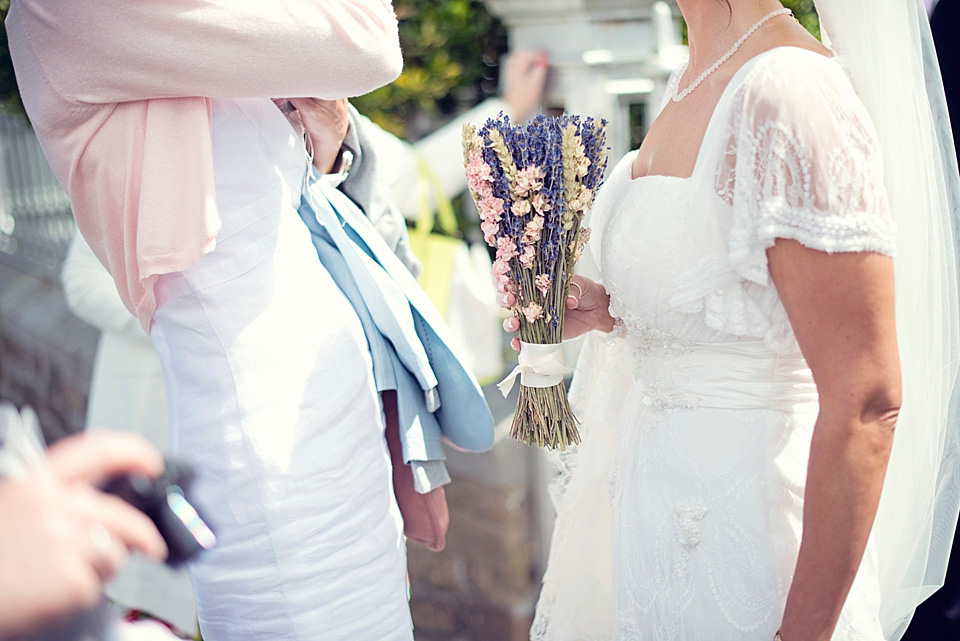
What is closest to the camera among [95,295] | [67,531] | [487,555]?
[67,531]

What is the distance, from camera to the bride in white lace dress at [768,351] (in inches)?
49.1

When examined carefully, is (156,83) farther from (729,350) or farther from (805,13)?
(805,13)

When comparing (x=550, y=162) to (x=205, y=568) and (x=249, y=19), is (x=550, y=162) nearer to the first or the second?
(x=249, y=19)

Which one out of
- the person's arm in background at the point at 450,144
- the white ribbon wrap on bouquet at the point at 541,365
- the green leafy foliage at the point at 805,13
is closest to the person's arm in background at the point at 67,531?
the white ribbon wrap on bouquet at the point at 541,365

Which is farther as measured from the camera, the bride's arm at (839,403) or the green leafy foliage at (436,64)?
the green leafy foliage at (436,64)

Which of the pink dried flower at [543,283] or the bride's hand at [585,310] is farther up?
the pink dried flower at [543,283]

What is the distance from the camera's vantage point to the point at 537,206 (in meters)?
1.48

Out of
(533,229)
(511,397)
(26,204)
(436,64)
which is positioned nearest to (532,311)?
(533,229)

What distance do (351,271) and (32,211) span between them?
192 inches

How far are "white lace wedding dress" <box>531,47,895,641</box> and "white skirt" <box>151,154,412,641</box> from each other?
1.85ft

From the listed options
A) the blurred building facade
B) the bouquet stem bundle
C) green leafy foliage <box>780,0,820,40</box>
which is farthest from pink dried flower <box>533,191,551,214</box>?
green leafy foliage <box>780,0,820,40</box>

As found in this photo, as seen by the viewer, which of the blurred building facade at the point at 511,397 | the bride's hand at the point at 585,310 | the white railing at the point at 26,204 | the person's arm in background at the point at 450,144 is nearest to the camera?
the bride's hand at the point at 585,310

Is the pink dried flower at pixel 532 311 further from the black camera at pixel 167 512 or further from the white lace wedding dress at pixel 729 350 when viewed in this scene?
the black camera at pixel 167 512

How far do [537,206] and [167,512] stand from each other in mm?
937
